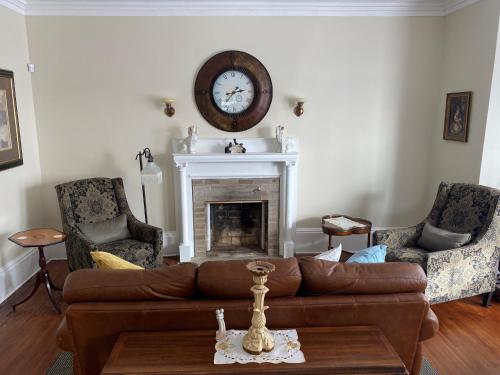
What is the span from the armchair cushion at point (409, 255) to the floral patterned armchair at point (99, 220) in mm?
2202

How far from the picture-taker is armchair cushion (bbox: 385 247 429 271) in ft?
10.6

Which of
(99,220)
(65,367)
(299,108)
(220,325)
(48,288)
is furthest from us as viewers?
(299,108)

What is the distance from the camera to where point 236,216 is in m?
4.94

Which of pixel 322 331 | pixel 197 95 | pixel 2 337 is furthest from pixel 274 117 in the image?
pixel 2 337

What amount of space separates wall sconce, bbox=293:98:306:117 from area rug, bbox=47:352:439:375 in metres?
2.84

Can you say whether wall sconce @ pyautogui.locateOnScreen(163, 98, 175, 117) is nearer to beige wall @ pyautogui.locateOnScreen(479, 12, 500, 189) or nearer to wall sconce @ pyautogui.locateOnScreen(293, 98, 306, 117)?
wall sconce @ pyautogui.locateOnScreen(293, 98, 306, 117)

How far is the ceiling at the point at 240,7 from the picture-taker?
13.8 feet

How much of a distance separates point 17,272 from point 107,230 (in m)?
1.00

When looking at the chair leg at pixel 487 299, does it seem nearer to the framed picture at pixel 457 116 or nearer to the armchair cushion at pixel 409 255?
the armchair cushion at pixel 409 255

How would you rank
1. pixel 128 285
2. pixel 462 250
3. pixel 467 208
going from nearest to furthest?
pixel 128 285 < pixel 462 250 < pixel 467 208

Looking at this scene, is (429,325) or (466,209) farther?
(466,209)

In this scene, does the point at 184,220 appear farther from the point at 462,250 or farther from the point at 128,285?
the point at 462,250

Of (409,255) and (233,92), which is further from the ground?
(233,92)

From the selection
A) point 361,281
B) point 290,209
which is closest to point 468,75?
point 290,209
